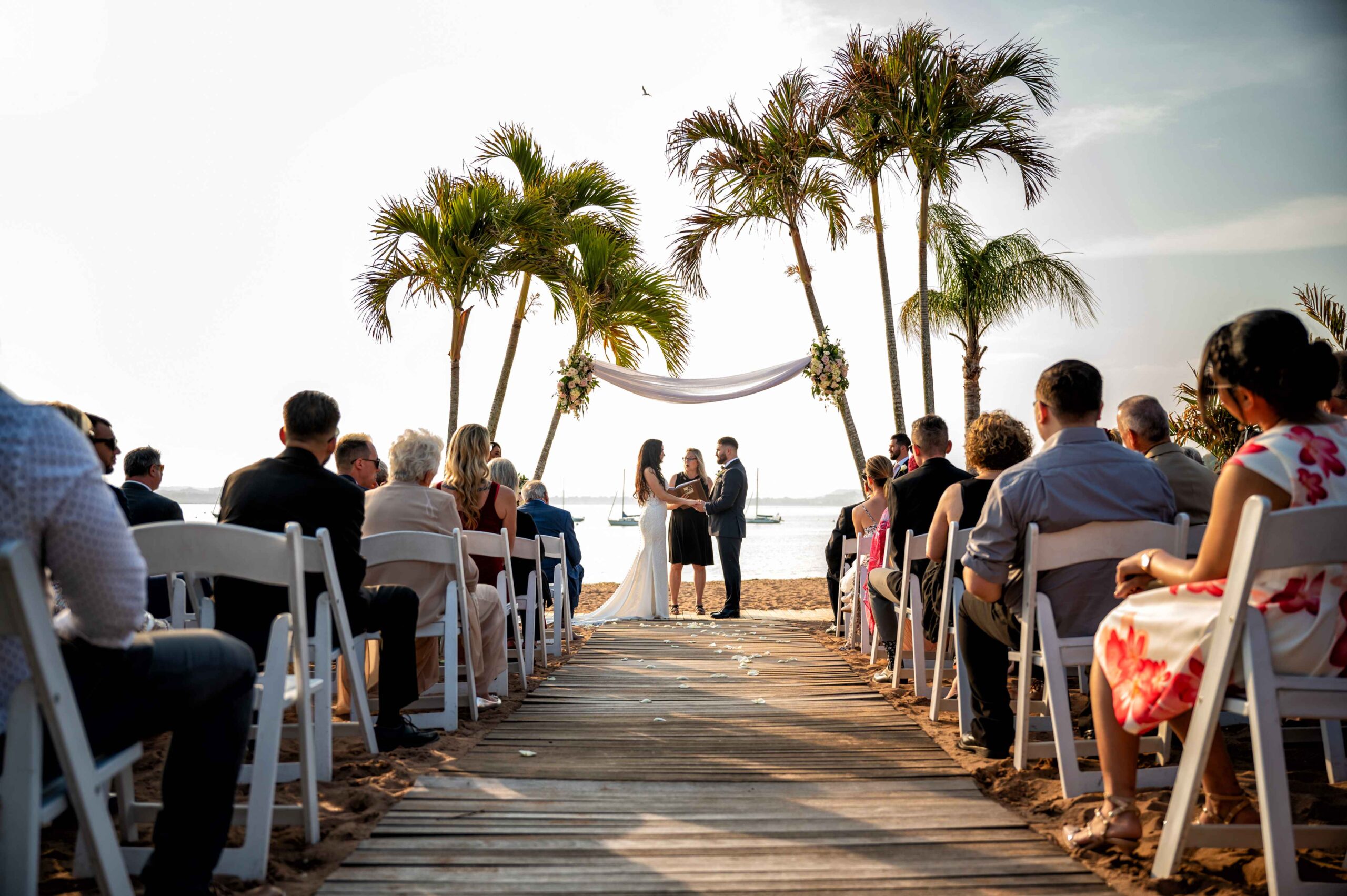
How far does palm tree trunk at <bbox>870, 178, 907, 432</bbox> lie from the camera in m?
11.6

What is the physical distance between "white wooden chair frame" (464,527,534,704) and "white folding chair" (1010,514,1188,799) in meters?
2.63

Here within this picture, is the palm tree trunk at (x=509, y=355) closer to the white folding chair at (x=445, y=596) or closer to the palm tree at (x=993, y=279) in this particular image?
the palm tree at (x=993, y=279)

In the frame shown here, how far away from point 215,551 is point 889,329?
10493 mm

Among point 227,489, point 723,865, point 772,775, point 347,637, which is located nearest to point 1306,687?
point 723,865

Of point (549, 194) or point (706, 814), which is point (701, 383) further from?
point (706, 814)

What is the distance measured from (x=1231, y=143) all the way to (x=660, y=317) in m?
7.05

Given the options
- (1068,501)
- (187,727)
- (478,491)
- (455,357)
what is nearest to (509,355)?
(455,357)

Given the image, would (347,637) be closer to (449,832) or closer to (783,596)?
(449,832)

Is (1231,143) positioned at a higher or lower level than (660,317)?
higher

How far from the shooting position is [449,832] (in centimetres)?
264

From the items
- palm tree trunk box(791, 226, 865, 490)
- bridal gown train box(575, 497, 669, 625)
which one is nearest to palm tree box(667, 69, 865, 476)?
palm tree trunk box(791, 226, 865, 490)

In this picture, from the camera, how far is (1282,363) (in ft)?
7.20

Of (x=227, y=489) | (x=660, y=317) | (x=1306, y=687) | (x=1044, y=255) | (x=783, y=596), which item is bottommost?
(x=783, y=596)

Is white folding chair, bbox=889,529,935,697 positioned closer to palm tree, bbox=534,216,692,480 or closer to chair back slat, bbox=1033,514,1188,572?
chair back slat, bbox=1033,514,1188,572
